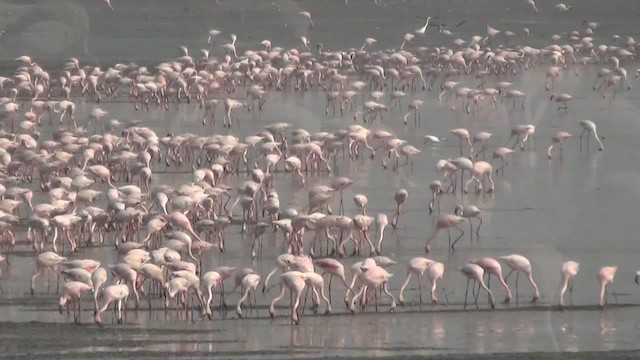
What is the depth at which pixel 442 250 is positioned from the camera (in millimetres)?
13641

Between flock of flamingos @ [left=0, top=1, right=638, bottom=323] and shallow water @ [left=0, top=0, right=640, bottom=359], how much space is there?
16cm

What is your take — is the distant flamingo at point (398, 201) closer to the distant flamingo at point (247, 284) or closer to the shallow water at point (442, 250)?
the shallow water at point (442, 250)

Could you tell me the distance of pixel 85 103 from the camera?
79.0ft

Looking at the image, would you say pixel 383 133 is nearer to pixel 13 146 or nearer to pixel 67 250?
pixel 13 146

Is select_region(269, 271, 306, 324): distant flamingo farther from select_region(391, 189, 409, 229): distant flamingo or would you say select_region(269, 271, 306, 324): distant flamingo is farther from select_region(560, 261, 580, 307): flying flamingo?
select_region(391, 189, 409, 229): distant flamingo

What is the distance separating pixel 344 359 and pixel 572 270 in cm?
243

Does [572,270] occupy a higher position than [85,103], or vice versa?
[572,270]

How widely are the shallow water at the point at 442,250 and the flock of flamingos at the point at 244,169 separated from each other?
159 millimetres

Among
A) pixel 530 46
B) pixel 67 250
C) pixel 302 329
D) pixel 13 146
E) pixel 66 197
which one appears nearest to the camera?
pixel 302 329

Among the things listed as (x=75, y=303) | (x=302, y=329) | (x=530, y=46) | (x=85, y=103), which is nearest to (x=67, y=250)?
(x=75, y=303)

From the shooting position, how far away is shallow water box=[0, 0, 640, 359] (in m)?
10.6

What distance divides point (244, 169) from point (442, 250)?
4625 millimetres

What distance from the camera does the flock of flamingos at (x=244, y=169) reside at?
38.8 feet

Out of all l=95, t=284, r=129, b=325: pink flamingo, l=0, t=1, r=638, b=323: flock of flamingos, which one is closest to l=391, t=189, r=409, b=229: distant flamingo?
l=0, t=1, r=638, b=323: flock of flamingos
